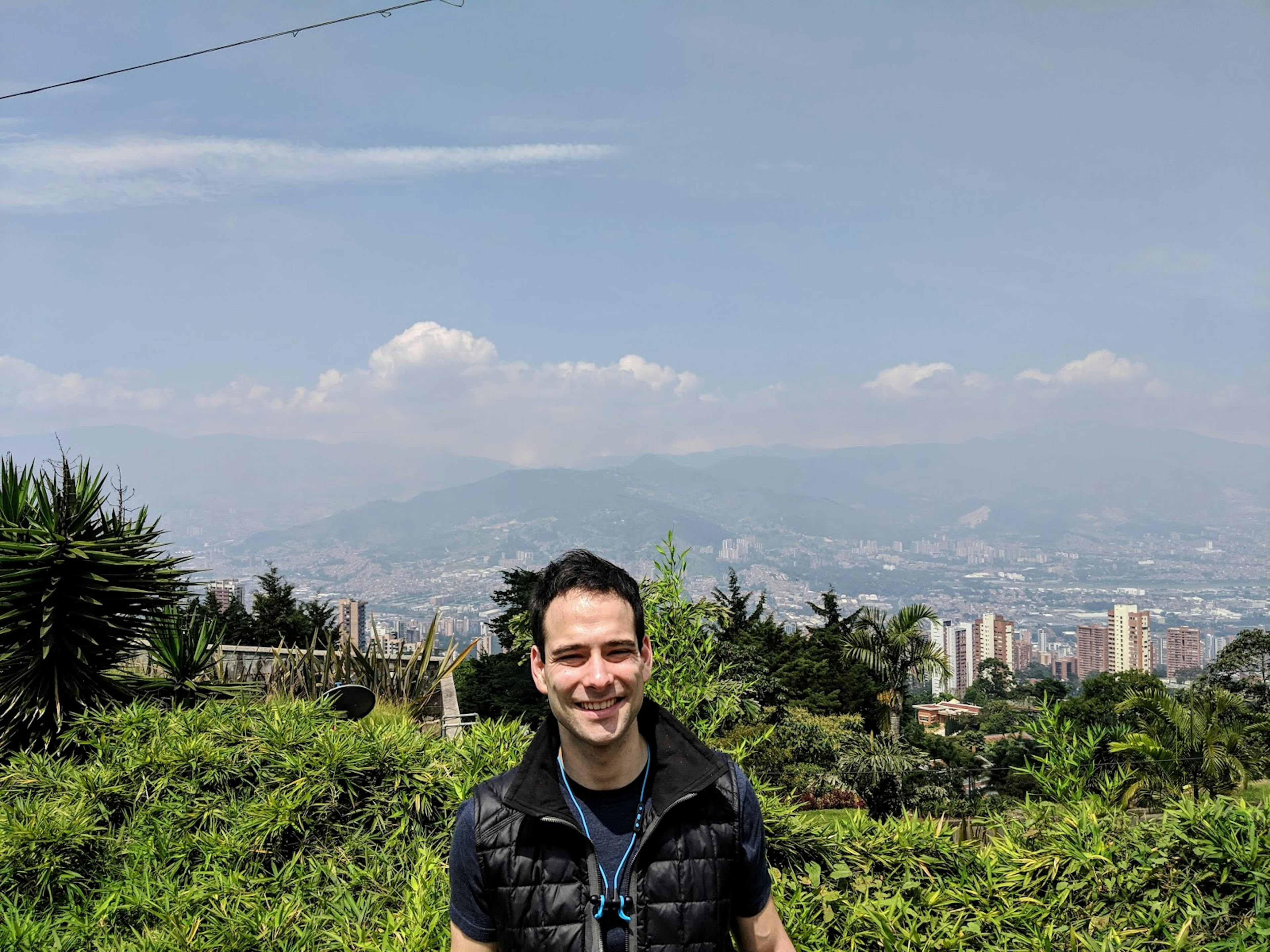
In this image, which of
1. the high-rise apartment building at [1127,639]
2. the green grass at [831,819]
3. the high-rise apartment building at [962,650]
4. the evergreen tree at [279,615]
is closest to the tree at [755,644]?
the evergreen tree at [279,615]

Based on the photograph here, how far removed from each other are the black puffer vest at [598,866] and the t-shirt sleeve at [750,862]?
15 millimetres

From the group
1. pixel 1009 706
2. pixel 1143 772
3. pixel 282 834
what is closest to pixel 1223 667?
pixel 1009 706

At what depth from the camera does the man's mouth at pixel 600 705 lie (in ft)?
5.27

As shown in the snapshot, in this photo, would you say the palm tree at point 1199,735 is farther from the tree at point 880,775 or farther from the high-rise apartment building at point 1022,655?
the high-rise apartment building at point 1022,655

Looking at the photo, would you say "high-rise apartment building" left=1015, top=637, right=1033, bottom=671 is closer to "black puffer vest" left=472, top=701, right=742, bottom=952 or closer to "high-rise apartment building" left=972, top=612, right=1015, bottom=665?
"high-rise apartment building" left=972, top=612, right=1015, bottom=665

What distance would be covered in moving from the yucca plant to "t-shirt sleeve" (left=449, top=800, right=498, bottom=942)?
18.0ft

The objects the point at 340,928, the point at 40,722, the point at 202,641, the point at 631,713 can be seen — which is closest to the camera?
the point at 631,713

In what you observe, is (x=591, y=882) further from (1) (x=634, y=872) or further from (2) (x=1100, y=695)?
(2) (x=1100, y=695)

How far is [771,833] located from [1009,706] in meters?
43.7

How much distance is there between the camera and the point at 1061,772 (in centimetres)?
322

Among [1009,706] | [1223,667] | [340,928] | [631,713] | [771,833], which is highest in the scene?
[631,713]

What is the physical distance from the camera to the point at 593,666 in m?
1.62

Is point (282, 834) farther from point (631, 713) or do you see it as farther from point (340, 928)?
point (631, 713)

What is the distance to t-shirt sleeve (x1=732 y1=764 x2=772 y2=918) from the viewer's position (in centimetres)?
170
